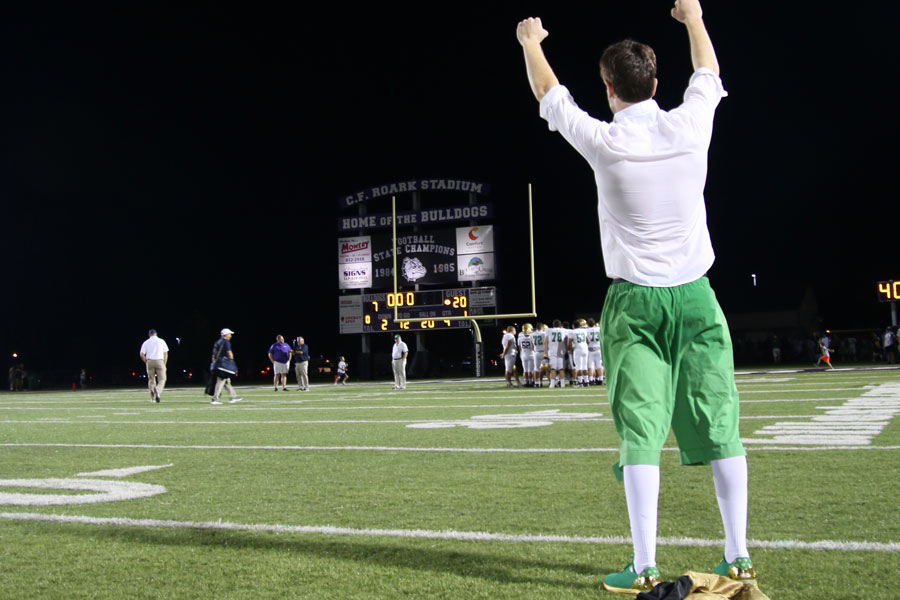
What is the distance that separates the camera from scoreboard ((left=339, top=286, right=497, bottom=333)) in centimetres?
3353

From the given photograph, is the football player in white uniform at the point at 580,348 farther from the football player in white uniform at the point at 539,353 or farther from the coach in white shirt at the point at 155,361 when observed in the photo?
the coach in white shirt at the point at 155,361

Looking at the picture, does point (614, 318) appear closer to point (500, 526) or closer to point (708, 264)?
point (708, 264)

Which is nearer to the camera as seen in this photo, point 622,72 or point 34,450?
point 622,72

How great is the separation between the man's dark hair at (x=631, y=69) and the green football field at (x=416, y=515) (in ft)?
5.67

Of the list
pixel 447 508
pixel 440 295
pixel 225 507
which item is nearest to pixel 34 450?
pixel 225 507

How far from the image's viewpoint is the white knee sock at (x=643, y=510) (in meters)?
2.78

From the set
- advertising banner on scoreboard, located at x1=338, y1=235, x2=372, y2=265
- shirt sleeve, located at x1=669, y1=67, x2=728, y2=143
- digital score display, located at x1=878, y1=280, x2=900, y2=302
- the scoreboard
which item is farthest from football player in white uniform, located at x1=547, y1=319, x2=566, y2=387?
advertising banner on scoreboard, located at x1=338, y1=235, x2=372, y2=265

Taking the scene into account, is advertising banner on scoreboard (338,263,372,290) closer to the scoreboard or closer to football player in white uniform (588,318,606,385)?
the scoreboard

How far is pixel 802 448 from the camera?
639cm

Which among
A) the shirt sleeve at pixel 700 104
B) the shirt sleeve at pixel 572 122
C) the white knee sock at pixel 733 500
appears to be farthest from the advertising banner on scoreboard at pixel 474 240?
the white knee sock at pixel 733 500

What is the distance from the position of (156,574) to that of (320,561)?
0.63 m

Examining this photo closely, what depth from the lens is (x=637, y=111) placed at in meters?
2.96

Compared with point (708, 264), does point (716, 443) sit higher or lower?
lower

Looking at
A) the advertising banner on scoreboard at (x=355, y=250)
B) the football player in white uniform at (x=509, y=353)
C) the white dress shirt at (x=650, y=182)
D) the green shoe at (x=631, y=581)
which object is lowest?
the green shoe at (x=631, y=581)
